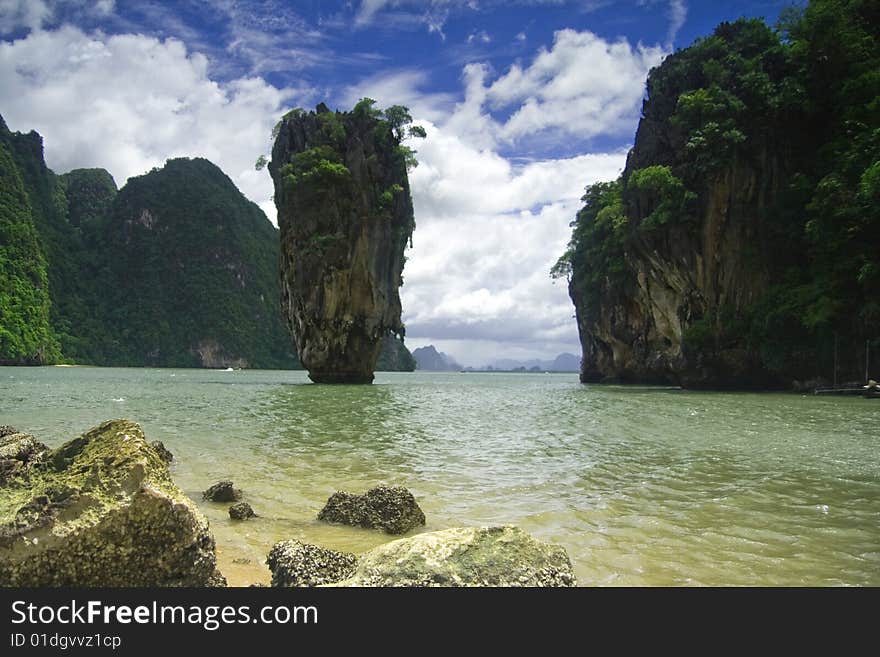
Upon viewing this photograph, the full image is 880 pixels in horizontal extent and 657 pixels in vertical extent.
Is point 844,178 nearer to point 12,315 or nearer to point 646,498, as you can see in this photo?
point 646,498

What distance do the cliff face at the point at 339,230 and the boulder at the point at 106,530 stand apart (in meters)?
35.5

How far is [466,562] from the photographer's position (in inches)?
128

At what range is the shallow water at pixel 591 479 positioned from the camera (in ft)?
15.1

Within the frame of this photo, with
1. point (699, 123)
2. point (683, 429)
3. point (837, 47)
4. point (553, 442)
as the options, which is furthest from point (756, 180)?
point (553, 442)

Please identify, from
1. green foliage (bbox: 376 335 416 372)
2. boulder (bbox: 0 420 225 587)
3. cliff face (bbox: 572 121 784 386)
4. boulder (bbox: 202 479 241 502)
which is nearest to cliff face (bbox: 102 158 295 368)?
green foliage (bbox: 376 335 416 372)

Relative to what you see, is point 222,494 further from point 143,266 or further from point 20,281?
point 143,266

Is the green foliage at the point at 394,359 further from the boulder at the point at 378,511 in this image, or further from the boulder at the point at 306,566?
the boulder at the point at 306,566

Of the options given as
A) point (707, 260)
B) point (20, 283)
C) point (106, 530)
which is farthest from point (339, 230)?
point (20, 283)

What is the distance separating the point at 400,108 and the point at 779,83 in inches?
929

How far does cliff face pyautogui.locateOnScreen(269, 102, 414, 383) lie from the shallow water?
22.6 meters

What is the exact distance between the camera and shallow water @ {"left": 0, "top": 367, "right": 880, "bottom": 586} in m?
4.59

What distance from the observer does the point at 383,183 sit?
40844 mm

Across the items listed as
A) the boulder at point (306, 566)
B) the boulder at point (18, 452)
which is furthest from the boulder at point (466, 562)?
the boulder at point (18, 452)

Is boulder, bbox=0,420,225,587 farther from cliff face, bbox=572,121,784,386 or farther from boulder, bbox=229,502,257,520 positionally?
cliff face, bbox=572,121,784,386
